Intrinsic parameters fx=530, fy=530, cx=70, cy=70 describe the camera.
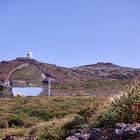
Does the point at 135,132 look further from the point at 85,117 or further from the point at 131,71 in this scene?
the point at 131,71

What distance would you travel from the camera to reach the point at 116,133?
39.4ft

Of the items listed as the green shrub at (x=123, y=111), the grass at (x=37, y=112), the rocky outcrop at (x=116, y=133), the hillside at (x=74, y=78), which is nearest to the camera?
the rocky outcrop at (x=116, y=133)

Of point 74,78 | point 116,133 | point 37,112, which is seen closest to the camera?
point 116,133

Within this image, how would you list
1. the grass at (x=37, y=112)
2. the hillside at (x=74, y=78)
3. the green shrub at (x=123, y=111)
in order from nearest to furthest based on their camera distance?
the green shrub at (x=123, y=111) → the grass at (x=37, y=112) → the hillside at (x=74, y=78)

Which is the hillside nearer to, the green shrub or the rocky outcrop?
the green shrub

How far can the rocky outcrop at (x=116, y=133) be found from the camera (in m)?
11.7

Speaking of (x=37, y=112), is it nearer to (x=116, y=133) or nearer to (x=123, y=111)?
(x=123, y=111)

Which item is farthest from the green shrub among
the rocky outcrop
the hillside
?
the hillside

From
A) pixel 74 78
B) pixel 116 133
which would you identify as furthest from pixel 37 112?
pixel 74 78

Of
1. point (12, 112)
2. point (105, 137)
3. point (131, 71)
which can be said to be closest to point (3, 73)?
point (131, 71)

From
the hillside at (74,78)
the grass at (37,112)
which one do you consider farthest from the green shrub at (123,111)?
the hillside at (74,78)

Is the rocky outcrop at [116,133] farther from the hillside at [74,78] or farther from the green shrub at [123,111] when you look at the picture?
the hillside at [74,78]

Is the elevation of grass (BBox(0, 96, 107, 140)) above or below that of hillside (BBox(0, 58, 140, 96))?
below

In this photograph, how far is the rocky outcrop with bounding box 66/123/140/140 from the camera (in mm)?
11719
